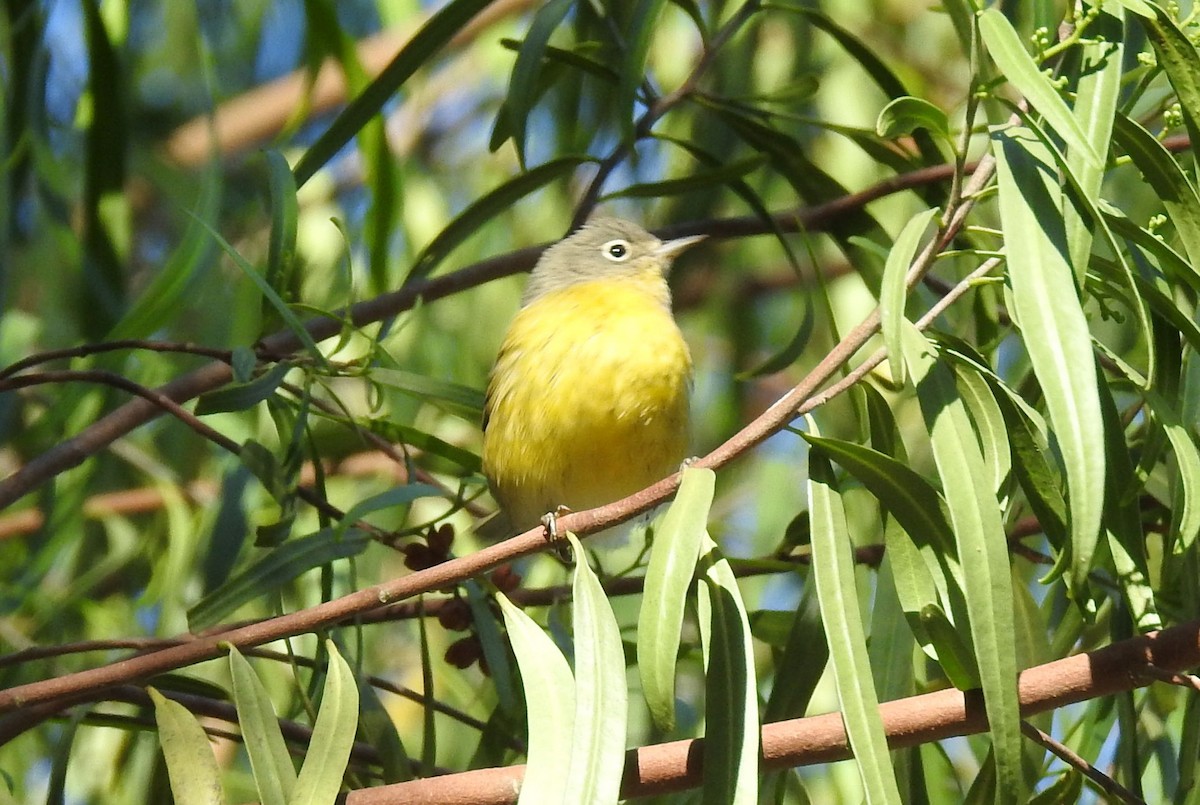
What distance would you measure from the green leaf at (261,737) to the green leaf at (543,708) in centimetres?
35

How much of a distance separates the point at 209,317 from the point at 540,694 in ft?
7.93

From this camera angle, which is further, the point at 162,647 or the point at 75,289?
the point at 75,289

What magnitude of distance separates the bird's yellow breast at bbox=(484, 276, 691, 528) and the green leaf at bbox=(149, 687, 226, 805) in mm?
1373

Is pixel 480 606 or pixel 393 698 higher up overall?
pixel 393 698

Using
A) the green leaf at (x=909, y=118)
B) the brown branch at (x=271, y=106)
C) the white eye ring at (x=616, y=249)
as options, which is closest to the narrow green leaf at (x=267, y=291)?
the green leaf at (x=909, y=118)

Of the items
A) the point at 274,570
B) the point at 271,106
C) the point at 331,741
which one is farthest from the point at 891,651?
the point at 271,106

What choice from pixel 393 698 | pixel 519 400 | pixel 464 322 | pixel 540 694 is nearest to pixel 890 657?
pixel 540 694

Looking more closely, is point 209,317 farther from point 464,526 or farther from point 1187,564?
point 1187,564

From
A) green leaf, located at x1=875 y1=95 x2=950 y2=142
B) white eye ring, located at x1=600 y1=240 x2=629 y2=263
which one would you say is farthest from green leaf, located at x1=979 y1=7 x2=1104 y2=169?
white eye ring, located at x1=600 y1=240 x2=629 y2=263

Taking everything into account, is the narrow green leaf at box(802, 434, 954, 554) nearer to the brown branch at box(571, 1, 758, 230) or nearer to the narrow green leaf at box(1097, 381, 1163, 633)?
the narrow green leaf at box(1097, 381, 1163, 633)

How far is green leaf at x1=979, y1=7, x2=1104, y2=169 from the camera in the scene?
1.74 meters

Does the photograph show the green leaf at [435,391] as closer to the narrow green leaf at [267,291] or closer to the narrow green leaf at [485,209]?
the narrow green leaf at [267,291]

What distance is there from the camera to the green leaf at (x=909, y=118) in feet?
6.58

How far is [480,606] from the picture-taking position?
110 inches
